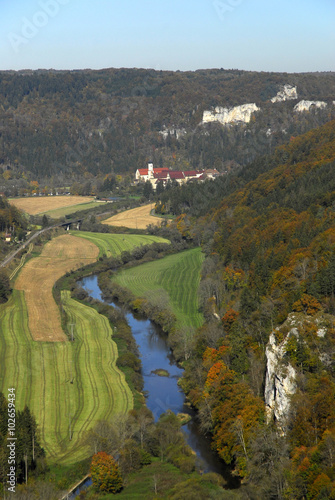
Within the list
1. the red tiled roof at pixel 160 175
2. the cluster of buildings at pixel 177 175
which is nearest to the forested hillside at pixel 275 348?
the cluster of buildings at pixel 177 175

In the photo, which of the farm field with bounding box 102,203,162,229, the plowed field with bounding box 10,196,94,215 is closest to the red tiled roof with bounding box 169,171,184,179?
the plowed field with bounding box 10,196,94,215

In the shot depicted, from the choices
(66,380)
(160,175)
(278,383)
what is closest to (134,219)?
(160,175)

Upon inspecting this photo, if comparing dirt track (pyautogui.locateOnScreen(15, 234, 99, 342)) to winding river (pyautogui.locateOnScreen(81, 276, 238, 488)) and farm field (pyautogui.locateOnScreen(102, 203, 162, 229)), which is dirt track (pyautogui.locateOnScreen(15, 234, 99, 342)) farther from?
farm field (pyautogui.locateOnScreen(102, 203, 162, 229))

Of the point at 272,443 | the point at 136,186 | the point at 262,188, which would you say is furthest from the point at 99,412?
the point at 136,186

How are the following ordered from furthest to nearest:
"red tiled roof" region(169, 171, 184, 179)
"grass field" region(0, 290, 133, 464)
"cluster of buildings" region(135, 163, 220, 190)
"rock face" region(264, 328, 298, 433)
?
"red tiled roof" region(169, 171, 184, 179)
"cluster of buildings" region(135, 163, 220, 190)
"grass field" region(0, 290, 133, 464)
"rock face" region(264, 328, 298, 433)

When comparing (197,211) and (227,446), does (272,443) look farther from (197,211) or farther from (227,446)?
(197,211)

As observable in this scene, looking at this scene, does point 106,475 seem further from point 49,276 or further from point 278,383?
point 49,276
